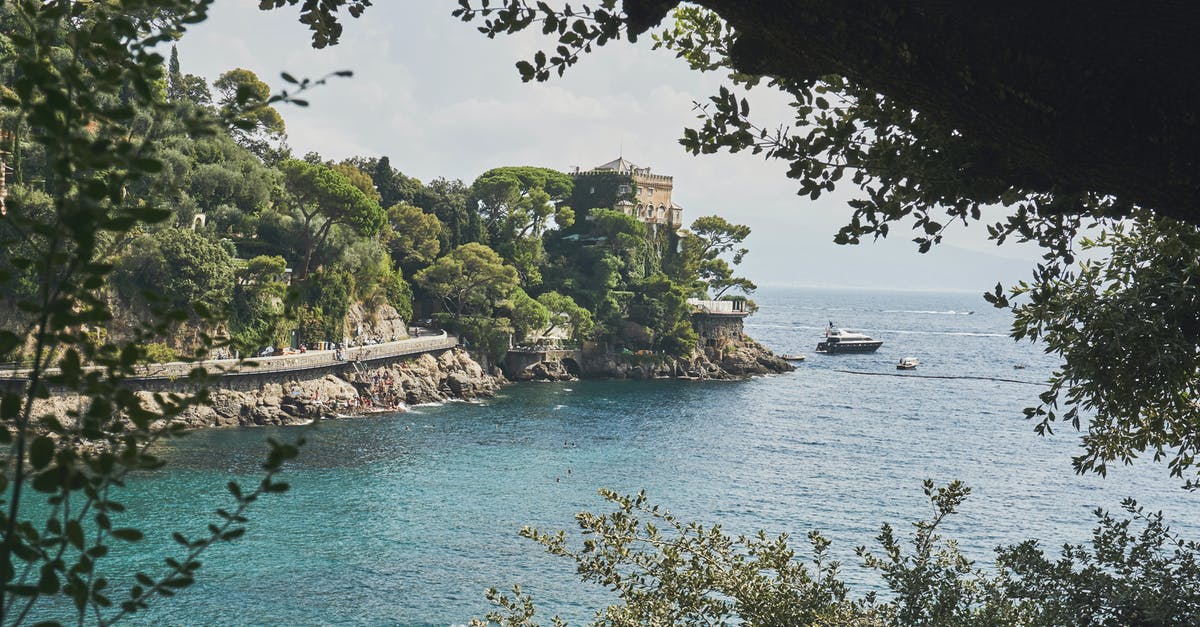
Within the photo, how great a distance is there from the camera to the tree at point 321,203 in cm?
4988

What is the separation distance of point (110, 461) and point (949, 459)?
153ft

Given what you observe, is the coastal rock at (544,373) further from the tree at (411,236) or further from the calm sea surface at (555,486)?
the tree at (411,236)

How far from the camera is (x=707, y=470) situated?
40156mm

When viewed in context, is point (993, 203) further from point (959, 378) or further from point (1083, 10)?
point (959, 378)

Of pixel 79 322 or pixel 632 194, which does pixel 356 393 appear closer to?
pixel 632 194

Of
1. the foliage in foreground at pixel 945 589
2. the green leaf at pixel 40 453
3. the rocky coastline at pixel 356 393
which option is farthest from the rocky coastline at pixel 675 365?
the green leaf at pixel 40 453

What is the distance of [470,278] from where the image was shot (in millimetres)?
62188

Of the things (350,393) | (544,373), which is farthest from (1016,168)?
(544,373)

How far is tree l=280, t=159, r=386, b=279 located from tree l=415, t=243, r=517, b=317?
31.8 ft

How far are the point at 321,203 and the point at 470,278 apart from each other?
13.6 meters

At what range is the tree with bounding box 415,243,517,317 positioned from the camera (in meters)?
61.3

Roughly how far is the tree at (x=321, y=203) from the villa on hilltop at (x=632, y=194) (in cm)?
2837

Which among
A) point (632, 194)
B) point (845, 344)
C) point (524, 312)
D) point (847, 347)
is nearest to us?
point (524, 312)

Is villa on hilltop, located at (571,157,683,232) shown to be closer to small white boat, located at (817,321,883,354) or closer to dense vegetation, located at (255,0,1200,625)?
small white boat, located at (817,321,883,354)
